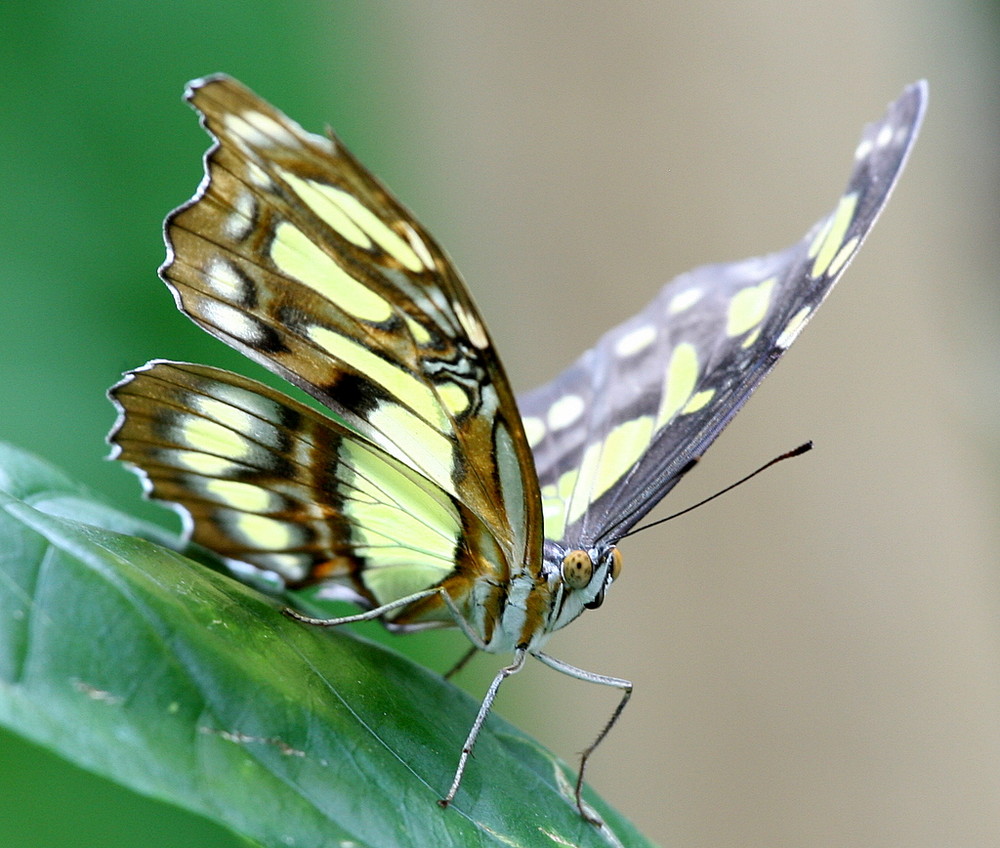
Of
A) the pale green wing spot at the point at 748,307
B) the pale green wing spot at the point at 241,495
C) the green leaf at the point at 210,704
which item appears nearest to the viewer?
the green leaf at the point at 210,704

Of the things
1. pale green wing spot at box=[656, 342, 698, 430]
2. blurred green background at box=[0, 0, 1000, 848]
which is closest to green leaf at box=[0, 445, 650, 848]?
pale green wing spot at box=[656, 342, 698, 430]

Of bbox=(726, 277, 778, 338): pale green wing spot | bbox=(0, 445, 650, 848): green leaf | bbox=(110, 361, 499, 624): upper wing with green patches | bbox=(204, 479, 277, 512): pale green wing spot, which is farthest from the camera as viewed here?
bbox=(726, 277, 778, 338): pale green wing spot

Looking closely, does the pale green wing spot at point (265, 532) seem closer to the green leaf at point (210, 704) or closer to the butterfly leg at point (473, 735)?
the green leaf at point (210, 704)

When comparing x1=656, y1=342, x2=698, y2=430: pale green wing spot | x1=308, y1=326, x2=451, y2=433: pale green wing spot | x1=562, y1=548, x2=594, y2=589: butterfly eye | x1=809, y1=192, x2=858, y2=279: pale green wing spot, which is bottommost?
x1=562, y1=548, x2=594, y2=589: butterfly eye

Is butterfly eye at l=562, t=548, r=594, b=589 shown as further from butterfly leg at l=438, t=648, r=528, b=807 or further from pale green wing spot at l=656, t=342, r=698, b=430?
pale green wing spot at l=656, t=342, r=698, b=430

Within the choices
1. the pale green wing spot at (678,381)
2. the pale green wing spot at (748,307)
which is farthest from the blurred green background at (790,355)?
the pale green wing spot at (748,307)

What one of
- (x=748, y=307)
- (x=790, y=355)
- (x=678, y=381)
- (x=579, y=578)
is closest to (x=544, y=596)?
(x=579, y=578)

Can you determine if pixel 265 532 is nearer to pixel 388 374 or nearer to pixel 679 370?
pixel 388 374
